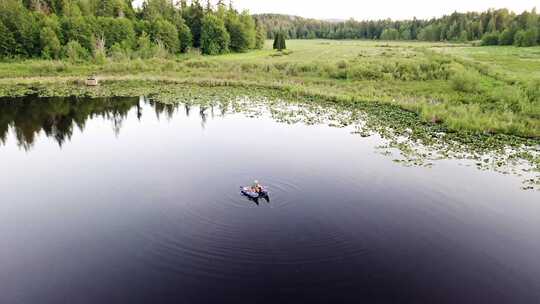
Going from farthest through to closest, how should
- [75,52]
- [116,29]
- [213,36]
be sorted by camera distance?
[213,36] < [116,29] < [75,52]

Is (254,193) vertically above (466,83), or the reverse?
(466,83)

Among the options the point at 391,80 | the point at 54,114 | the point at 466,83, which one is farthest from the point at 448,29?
the point at 54,114

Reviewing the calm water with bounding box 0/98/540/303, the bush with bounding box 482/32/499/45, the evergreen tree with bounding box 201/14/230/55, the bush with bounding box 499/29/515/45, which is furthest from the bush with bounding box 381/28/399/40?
the calm water with bounding box 0/98/540/303

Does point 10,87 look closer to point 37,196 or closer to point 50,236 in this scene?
point 37,196

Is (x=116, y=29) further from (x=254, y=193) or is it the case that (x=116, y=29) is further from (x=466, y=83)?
(x=254, y=193)

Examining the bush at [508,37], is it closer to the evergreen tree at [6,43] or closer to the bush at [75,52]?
the bush at [75,52]

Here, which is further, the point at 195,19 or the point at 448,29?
the point at 448,29

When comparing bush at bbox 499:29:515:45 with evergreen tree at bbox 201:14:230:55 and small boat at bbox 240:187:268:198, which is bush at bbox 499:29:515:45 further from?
small boat at bbox 240:187:268:198
